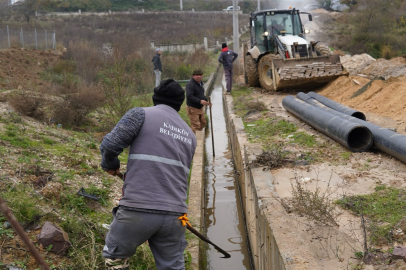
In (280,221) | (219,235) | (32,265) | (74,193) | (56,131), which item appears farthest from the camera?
(56,131)

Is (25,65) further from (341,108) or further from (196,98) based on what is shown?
(341,108)

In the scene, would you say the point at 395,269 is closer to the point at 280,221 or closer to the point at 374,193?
the point at 280,221

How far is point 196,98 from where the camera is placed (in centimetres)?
1004

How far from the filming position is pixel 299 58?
14977 mm

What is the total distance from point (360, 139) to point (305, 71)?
6.93 meters

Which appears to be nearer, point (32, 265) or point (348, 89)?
point (32, 265)

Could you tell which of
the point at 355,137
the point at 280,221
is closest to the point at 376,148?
the point at 355,137

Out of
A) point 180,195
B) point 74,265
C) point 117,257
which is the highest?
point 180,195

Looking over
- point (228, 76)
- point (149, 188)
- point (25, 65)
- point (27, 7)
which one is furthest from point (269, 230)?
Result: point (27, 7)

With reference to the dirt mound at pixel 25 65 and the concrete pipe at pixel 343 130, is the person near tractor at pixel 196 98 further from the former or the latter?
the dirt mound at pixel 25 65

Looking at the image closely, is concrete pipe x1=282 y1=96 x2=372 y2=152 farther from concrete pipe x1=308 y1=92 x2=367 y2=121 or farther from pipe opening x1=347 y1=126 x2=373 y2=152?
concrete pipe x1=308 y1=92 x2=367 y2=121

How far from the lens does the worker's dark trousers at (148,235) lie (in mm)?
3529

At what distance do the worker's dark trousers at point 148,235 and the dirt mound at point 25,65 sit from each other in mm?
10351

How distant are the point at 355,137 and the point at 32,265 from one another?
5.87m
